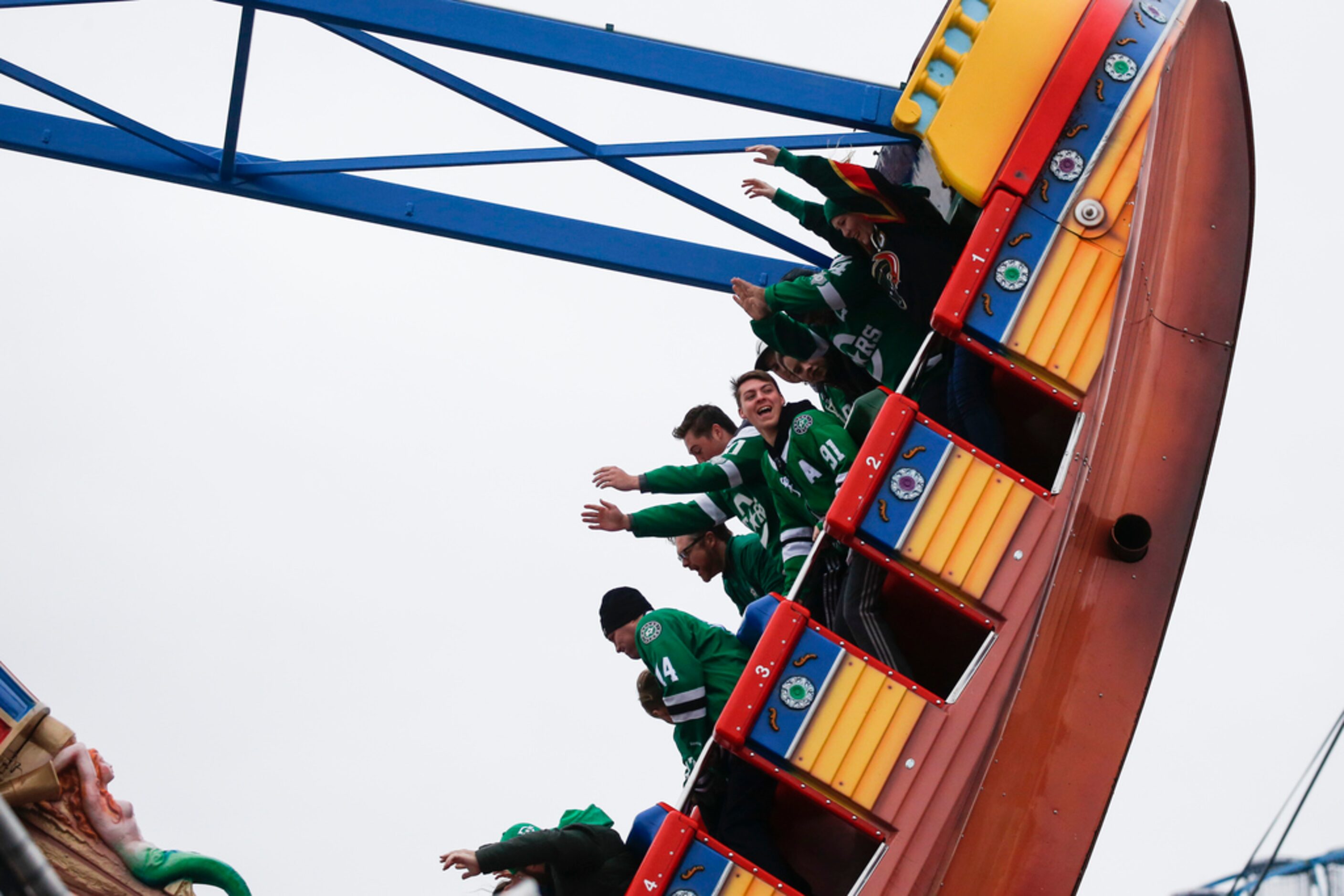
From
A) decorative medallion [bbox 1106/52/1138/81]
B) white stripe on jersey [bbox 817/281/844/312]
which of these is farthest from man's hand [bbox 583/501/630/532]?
decorative medallion [bbox 1106/52/1138/81]

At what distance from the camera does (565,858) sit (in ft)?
17.8

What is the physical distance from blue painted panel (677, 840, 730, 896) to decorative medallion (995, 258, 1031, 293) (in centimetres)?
235

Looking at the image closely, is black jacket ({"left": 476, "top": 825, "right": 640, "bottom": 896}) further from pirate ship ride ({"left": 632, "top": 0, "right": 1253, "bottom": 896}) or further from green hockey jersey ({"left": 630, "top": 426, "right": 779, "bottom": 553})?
green hockey jersey ({"left": 630, "top": 426, "right": 779, "bottom": 553})

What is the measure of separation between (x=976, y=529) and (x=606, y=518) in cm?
191

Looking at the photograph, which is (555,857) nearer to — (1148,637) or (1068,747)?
(1068,747)

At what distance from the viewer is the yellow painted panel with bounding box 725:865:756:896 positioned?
5227mm

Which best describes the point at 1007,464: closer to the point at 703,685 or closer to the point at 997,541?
the point at 997,541

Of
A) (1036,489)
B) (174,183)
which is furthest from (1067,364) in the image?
(174,183)

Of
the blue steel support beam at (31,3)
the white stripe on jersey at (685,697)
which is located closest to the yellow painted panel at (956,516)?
the white stripe on jersey at (685,697)

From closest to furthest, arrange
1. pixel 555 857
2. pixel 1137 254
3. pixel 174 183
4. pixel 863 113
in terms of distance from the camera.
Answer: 1. pixel 555 857
2. pixel 1137 254
3. pixel 863 113
4. pixel 174 183

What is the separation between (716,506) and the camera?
274 inches

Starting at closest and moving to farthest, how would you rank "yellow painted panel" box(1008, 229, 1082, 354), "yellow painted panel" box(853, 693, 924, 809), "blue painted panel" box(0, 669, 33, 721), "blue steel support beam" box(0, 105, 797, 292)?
"blue painted panel" box(0, 669, 33, 721)
"yellow painted panel" box(853, 693, 924, 809)
"yellow painted panel" box(1008, 229, 1082, 354)
"blue steel support beam" box(0, 105, 797, 292)

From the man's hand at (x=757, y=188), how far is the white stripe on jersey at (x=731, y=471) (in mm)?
1185

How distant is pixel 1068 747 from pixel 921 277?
1951 mm
